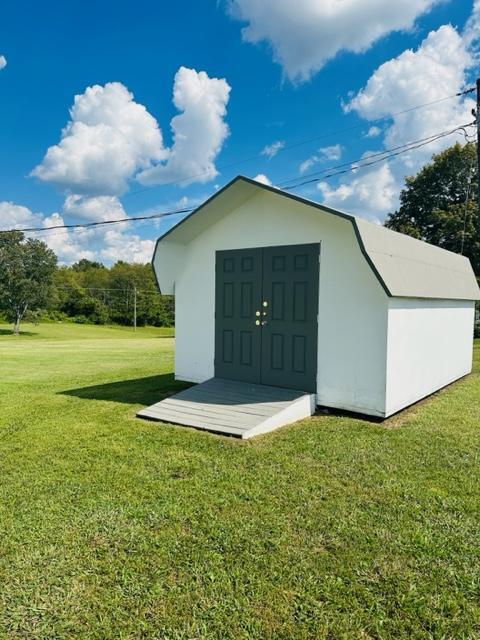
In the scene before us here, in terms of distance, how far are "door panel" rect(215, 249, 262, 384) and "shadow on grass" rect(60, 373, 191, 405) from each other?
1.13 meters

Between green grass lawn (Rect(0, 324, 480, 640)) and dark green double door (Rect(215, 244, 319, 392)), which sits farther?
dark green double door (Rect(215, 244, 319, 392))

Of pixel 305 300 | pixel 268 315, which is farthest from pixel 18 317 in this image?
pixel 305 300

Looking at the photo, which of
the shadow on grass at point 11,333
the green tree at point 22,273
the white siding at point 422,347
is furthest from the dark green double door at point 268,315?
the green tree at point 22,273

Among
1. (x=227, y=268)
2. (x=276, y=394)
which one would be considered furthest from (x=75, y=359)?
(x=276, y=394)

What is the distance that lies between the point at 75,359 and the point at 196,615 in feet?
39.3

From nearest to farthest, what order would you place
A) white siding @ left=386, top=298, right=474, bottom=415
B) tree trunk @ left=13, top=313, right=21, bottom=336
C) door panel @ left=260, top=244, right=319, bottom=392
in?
white siding @ left=386, top=298, right=474, bottom=415 < door panel @ left=260, top=244, right=319, bottom=392 < tree trunk @ left=13, top=313, right=21, bottom=336

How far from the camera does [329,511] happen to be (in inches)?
119

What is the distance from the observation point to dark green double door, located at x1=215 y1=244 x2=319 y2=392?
5895mm

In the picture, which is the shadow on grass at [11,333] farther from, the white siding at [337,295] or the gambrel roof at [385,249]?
the white siding at [337,295]

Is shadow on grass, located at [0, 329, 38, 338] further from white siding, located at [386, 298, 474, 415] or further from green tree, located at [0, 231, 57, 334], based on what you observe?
white siding, located at [386, 298, 474, 415]

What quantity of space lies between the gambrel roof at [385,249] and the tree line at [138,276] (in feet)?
15.8

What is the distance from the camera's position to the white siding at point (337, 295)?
17.6 ft

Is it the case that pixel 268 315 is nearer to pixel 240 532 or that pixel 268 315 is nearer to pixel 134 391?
pixel 134 391

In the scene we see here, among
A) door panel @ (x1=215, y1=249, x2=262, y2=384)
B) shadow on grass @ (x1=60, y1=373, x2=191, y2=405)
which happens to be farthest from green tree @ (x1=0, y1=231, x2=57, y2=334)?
door panel @ (x1=215, y1=249, x2=262, y2=384)
